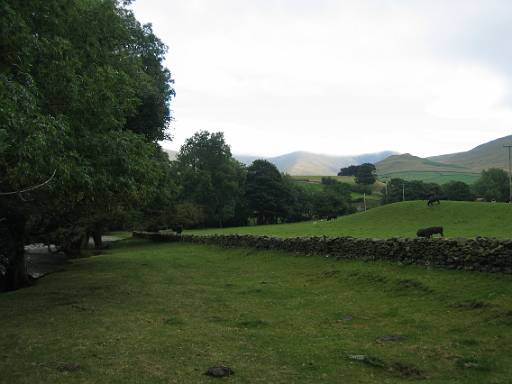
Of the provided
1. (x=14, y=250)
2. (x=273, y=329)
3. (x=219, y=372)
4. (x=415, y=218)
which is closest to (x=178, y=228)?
(x=415, y=218)

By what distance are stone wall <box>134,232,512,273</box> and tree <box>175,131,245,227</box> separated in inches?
2095

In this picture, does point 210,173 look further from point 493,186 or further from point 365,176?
point 365,176

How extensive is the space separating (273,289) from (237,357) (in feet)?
24.4

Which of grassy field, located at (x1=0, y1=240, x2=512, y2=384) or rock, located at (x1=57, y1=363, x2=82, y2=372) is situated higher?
rock, located at (x1=57, y1=363, x2=82, y2=372)

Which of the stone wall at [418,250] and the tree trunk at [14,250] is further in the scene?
the tree trunk at [14,250]

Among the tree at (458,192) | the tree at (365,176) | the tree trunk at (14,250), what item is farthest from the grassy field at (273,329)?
the tree at (365,176)

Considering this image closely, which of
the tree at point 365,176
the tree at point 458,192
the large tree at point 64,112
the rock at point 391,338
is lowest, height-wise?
the rock at point 391,338

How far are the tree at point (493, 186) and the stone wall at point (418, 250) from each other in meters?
91.3

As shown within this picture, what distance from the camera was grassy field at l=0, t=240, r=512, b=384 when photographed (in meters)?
7.81

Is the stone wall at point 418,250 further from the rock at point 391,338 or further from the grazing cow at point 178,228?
the grazing cow at point 178,228

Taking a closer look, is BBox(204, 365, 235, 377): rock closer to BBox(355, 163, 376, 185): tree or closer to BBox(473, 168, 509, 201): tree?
BBox(473, 168, 509, 201): tree

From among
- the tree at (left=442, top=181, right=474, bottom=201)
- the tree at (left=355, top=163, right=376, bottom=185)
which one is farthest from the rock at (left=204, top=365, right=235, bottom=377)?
the tree at (left=355, top=163, right=376, bottom=185)

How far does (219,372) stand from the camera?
7.69 metres

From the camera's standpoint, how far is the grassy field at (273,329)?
25.6ft
